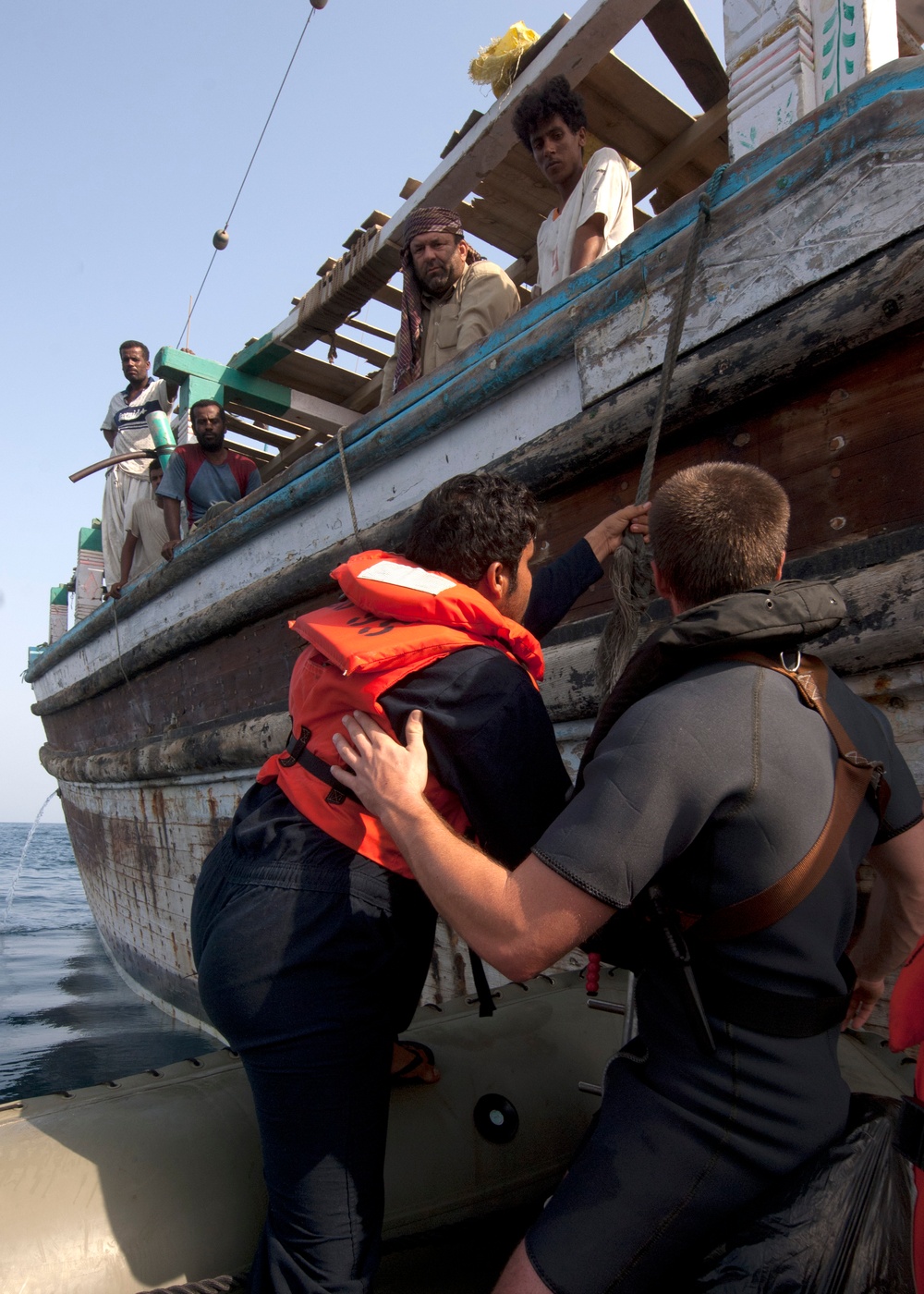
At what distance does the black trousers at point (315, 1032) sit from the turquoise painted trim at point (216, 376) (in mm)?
5523

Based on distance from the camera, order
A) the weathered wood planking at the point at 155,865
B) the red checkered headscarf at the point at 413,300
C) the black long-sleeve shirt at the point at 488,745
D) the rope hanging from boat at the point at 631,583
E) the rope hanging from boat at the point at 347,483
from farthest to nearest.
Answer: the weathered wood planking at the point at 155,865
the red checkered headscarf at the point at 413,300
the rope hanging from boat at the point at 347,483
the rope hanging from boat at the point at 631,583
the black long-sleeve shirt at the point at 488,745

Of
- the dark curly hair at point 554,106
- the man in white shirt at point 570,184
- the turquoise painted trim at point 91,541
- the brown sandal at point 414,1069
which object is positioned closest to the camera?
the brown sandal at point 414,1069

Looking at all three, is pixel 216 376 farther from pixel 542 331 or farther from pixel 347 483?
pixel 542 331

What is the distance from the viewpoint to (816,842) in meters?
1.13

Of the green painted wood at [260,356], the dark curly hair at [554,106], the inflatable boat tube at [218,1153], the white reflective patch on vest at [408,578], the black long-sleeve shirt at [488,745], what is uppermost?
the green painted wood at [260,356]

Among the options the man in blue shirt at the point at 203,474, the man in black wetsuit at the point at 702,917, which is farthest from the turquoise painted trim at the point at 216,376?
the man in black wetsuit at the point at 702,917

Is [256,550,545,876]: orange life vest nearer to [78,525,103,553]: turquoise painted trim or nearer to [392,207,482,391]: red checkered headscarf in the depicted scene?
[392,207,482,391]: red checkered headscarf

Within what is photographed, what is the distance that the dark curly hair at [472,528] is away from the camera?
5.35 feet

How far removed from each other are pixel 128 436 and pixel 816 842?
7237mm

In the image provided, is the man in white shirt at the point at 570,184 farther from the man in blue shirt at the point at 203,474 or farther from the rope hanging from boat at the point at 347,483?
the man in blue shirt at the point at 203,474

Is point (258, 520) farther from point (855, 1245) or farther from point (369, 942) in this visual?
point (855, 1245)

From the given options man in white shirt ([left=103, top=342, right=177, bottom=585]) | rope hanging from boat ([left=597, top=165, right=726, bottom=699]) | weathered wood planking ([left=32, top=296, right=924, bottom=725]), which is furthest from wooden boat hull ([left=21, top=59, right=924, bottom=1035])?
man in white shirt ([left=103, top=342, right=177, bottom=585])

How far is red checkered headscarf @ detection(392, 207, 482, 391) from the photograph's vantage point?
150 inches

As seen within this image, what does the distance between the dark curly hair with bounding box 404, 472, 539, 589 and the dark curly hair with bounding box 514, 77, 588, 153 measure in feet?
8.00
